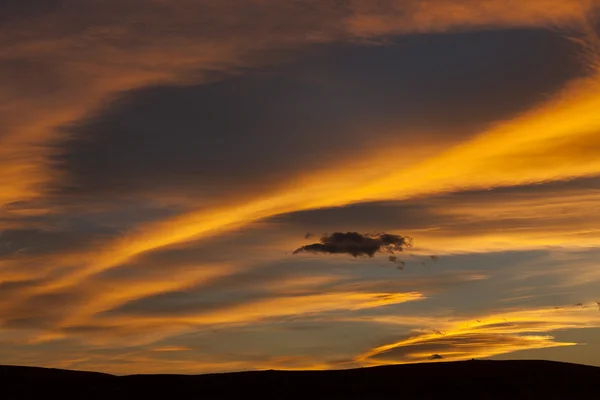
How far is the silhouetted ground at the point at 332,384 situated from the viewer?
94.2 meters

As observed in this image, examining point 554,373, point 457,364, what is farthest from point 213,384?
point 554,373

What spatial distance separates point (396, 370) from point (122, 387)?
81.7ft

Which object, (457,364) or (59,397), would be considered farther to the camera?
(457,364)

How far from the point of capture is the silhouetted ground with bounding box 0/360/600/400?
3708 inches

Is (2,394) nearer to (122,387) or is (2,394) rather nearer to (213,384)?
(122,387)

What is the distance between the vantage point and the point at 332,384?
3846 inches

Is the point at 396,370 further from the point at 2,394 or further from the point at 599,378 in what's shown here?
the point at 2,394

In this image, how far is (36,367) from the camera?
10094 centimetres

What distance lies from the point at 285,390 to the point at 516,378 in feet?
66.1

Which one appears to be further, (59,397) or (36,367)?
(36,367)

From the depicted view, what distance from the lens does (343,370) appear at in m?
102

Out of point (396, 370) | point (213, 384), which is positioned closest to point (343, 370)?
point (396, 370)

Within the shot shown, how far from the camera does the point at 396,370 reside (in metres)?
102

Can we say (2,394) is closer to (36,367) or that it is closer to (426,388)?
(36,367)
